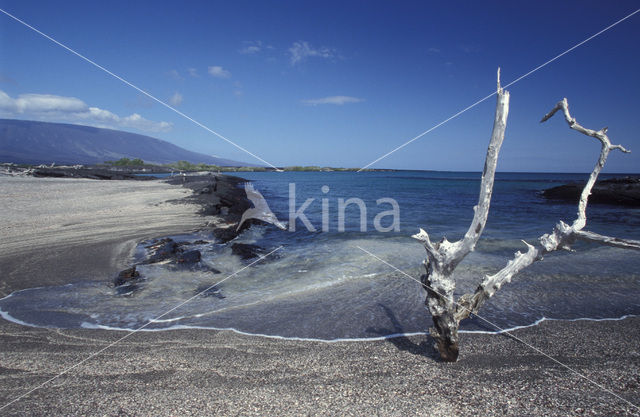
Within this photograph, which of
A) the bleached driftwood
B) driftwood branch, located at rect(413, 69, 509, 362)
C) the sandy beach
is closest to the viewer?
the sandy beach

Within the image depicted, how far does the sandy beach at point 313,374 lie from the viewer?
3258 mm

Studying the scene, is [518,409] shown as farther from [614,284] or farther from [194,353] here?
[614,284]

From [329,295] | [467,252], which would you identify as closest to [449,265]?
[467,252]

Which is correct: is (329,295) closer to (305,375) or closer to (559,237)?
(305,375)

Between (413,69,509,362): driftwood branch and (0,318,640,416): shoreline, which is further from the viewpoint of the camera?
(413,69,509,362): driftwood branch

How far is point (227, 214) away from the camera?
1850 centimetres

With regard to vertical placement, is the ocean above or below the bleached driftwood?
below

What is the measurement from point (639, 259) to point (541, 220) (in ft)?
36.2

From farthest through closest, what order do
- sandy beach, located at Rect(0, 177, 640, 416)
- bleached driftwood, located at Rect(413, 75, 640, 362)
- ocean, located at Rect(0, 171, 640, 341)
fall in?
1. ocean, located at Rect(0, 171, 640, 341)
2. bleached driftwood, located at Rect(413, 75, 640, 362)
3. sandy beach, located at Rect(0, 177, 640, 416)

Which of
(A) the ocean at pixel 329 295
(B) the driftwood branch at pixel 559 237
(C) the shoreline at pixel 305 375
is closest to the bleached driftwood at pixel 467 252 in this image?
(B) the driftwood branch at pixel 559 237

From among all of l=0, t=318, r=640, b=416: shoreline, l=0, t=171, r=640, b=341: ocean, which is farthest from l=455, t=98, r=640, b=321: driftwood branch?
l=0, t=171, r=640, b=341: ocean

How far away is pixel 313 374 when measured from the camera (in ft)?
12.7

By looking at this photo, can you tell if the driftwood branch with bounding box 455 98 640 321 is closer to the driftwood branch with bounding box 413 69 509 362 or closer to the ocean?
the driftwood branch with bounding box 413 69 509 362

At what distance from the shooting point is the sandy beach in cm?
326
